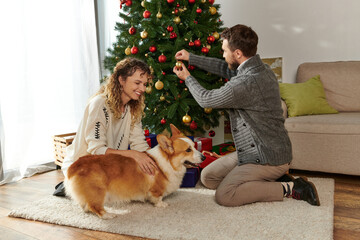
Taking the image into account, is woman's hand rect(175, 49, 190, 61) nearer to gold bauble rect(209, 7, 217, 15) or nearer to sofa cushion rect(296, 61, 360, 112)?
gold bauble rect(209, 7, 217, 15)

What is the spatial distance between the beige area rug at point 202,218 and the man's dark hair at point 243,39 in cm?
97

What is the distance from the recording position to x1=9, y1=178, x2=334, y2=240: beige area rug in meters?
1.41

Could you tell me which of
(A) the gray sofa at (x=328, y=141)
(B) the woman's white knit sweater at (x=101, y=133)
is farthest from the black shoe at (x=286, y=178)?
(B) the woman's white knit sweater at (x=101, y=133)

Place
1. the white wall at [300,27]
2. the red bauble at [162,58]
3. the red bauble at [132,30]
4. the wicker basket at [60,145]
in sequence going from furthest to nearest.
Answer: the white wall at [300,27] → the wicker basket at [60,145] → the red bauble at [132,30] → the red bauble at [162,58]

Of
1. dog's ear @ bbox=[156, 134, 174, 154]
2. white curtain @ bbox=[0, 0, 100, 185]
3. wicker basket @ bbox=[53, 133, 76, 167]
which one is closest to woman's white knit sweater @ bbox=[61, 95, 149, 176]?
dog's ear @ bbox=[156, 134, 174, 154]

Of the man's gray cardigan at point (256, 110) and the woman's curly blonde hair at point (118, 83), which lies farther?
the woman's curly blonde hair at point (118, 83)

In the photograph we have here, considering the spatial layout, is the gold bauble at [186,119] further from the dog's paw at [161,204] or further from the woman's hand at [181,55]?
the dog's paw at [161,204]

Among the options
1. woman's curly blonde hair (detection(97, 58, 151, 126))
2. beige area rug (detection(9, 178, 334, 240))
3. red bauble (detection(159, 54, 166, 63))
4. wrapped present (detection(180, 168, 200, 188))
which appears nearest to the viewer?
beige area rug (detection(9, 178, 334, 240))

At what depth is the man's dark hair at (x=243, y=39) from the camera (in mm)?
1754

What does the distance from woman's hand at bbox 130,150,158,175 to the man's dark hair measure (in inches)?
34.7

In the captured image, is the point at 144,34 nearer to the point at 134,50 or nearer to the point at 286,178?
the point at 134,50

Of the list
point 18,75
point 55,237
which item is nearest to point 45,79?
point 18,75

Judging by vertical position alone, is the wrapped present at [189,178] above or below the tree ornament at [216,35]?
below

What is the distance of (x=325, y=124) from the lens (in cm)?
226
